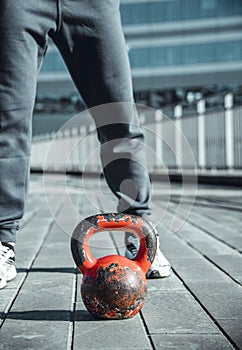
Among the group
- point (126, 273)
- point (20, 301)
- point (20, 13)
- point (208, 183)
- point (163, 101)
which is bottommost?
point (163, 101)

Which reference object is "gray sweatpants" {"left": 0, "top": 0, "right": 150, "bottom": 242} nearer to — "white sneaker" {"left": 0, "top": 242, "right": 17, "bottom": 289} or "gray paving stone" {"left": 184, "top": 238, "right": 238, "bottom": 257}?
"white sneaker" {"left": 0, "top": 242, "right": 17, "bottom": 289}

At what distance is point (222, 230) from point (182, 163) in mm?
8501

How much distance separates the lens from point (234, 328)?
74.6 inches

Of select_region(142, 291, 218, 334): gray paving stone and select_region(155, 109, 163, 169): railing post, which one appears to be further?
select_region(155, 109, 163, 169): railing post

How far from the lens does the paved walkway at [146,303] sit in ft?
5.90

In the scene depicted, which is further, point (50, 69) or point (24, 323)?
point (50, 69)

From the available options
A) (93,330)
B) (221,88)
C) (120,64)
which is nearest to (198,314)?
(93,330)

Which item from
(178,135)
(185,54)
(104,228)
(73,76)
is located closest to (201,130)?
(178,135)

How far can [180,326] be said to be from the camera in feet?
6.37

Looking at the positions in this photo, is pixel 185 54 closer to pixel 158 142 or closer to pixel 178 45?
pixel 178 45

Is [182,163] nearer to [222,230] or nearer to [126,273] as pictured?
[222,230]

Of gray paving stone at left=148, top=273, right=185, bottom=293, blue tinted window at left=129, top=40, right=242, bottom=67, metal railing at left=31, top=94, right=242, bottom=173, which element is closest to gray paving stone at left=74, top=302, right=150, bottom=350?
gray paving stone at left=148, top=273, right=185, bottom=293

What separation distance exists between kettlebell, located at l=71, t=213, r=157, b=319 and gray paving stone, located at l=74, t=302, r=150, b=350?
0.04m

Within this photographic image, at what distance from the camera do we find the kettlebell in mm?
2029
